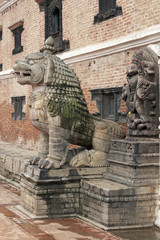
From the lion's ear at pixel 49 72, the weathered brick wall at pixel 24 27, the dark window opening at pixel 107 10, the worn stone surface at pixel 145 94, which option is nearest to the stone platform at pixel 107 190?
the worn stone surface at pixel 145 94

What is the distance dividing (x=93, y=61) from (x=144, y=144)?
14.0ft

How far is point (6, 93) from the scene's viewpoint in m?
16.5

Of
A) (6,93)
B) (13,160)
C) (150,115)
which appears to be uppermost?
(6,93)

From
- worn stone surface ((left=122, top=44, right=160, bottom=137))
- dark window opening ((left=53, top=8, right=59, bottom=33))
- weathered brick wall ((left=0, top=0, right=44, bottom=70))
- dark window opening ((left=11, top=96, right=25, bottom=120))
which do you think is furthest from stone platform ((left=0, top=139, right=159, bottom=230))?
dark window opening ((left=11, top=96, right=25, bottom=120))

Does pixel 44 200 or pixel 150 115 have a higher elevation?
pixel 150 115

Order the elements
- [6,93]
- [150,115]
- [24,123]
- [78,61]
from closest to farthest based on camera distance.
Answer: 1. [150,115]
2. [78,61]
3. [24,123]
4. [6,93]

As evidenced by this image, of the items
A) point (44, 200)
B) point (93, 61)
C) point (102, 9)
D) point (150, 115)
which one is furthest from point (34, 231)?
point (102, 9)

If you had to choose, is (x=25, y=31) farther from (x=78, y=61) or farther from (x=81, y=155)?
(x=81, y=155)

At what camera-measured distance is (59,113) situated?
23.5 feet

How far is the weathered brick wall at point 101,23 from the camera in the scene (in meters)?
8.45

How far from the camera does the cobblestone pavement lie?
19.4ft

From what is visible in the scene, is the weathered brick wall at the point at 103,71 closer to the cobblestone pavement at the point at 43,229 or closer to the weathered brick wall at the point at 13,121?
the cobblestone pavement at the point at 43,229

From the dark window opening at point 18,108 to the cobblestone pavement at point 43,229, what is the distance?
7935 millimetres

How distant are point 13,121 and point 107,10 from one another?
290 inches
